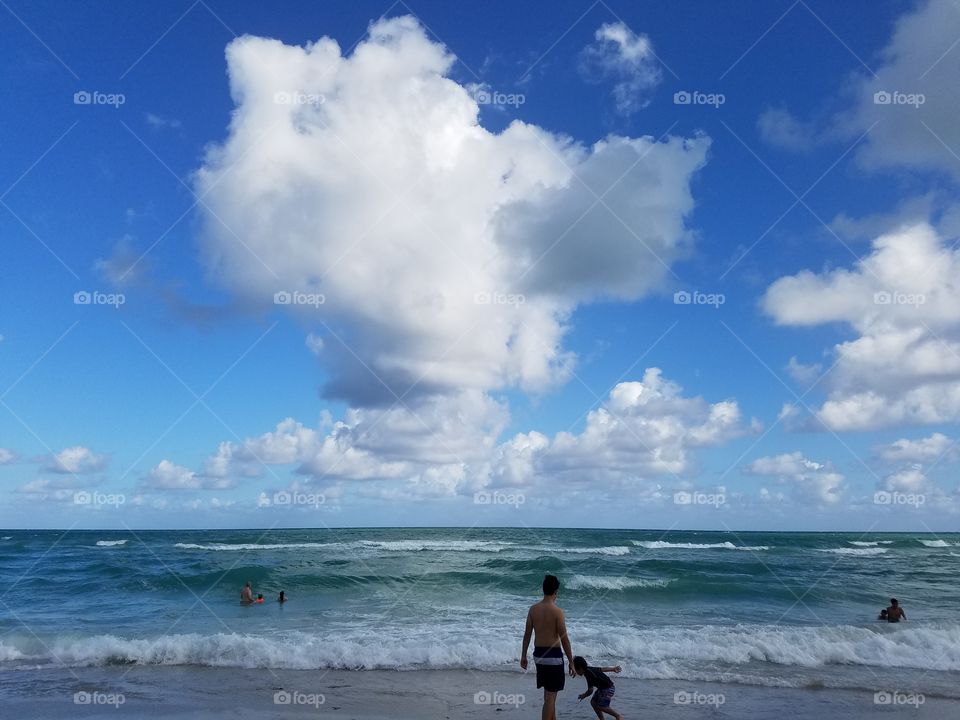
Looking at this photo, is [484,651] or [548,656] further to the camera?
[484,651]

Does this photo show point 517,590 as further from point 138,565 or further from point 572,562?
point 138,565

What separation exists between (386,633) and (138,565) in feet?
68.9

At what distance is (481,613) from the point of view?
1830cm

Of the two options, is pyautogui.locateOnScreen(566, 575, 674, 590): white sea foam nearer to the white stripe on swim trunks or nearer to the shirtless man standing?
the shirtless man standing

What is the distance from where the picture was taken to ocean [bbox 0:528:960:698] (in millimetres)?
12438

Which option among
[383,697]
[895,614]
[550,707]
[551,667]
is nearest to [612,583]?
[895,614]

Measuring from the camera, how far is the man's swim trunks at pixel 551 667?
709 centimetres

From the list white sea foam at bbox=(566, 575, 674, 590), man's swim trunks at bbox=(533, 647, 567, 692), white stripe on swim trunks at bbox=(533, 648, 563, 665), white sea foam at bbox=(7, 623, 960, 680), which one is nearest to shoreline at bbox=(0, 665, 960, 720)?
white sea foam at bbox=(7, 623, 960, 680)

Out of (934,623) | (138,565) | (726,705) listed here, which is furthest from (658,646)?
(138,565)

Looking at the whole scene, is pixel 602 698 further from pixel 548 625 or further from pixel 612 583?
pixel 612 583

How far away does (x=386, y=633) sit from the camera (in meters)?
15.3

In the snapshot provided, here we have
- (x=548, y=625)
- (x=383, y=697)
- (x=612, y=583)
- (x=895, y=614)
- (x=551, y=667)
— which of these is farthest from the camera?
(x=612, y=583)

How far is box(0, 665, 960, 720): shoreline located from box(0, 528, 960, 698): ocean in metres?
0.61

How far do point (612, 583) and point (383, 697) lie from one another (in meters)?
16.5
